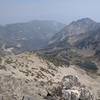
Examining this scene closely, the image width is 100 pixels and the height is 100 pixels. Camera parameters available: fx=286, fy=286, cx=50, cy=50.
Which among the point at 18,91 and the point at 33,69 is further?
the point at 33,69

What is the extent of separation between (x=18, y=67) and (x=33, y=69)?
494 centimetres

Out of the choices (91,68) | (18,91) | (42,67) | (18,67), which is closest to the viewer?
(18,91)

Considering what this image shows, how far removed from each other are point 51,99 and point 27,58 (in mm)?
31365

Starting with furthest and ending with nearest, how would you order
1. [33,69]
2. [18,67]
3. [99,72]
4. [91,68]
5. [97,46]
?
[97,46], [91,68], [99,72], [33,69], [18,67]

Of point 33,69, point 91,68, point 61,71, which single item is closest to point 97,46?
point 91,68

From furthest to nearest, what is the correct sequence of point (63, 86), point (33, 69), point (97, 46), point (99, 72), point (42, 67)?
point (97, 46) → point (99, 72) → point (42, 67) → point (33, 69) → point (63, 86)

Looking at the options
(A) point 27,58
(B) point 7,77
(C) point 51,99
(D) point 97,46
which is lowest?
(C) point 51,99

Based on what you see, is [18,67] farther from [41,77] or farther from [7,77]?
[7,77]

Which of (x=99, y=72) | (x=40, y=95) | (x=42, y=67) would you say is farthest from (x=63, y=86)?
(x=99, y=72)

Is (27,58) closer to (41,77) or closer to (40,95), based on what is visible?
(41,77)

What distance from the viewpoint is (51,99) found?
106ft

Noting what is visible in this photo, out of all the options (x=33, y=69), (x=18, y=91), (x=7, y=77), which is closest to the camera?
(x=18, y=91)

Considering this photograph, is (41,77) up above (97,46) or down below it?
below

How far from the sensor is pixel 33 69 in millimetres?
55500
